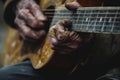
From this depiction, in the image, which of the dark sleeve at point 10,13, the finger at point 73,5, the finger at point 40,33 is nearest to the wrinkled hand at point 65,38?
the finger at point 73,5

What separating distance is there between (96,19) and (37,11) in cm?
55

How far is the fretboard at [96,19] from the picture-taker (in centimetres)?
142

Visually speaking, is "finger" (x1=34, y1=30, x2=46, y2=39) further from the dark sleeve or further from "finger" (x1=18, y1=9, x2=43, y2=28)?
the dark sleeve

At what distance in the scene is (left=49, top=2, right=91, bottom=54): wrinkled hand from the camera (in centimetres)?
159

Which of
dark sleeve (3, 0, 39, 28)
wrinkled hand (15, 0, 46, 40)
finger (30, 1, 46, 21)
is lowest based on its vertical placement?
dark sleeve (3, 0, 39, 28)

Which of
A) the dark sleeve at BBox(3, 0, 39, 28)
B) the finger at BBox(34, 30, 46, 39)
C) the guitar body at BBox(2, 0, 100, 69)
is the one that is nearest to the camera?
the guitar body at BBox(2, 0, 100, 69)

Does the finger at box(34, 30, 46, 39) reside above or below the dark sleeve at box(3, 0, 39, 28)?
above

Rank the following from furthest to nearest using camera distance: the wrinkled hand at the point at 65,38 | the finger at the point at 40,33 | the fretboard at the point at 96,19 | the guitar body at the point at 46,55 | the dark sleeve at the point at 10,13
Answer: the dark sleeve at the point at 10,13
the finger at the point at 40,33
the guitar body at the point at 46,55
the wrinkled hand at the point at 65,38
the fretboard at the point at 96,19

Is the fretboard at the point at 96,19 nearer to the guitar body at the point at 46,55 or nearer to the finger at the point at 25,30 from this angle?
the guitar body at the point at 46,55

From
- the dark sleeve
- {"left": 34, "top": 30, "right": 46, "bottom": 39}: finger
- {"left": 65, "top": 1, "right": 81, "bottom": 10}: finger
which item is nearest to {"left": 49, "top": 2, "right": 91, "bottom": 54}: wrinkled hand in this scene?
{"left": 65, "top": 1, "right": 81, "bottom": 10}: finger

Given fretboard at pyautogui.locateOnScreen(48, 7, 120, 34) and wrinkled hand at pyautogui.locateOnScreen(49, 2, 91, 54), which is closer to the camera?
fretboard at pyautogui.locateOnScreen(48, 7, 120, 34)

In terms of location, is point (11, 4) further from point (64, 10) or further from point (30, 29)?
point (64, 10)

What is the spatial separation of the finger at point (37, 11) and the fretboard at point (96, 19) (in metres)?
0.27

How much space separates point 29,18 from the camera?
78.9 inches
